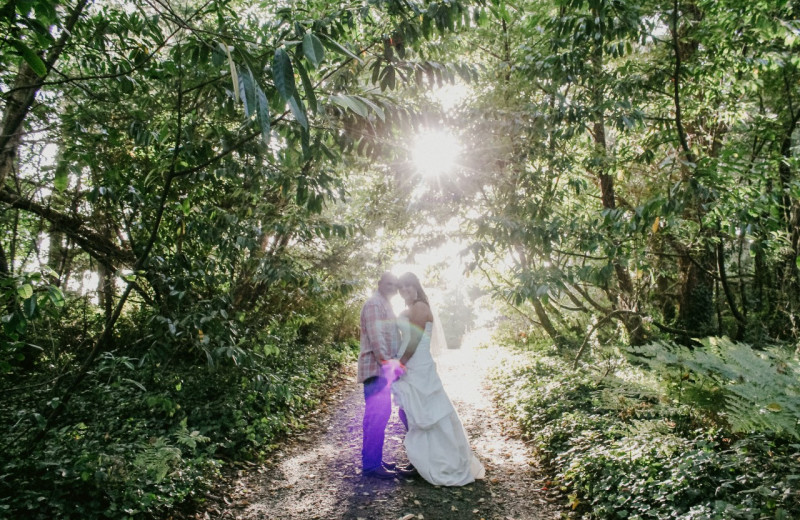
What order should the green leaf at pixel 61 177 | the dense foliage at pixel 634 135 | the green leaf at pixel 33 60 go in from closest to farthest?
the green leaf at pixel 33 60, the green leaf at pixel 61 177, the dense foliage at pixel 634 135

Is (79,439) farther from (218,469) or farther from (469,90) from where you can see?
(469,90)

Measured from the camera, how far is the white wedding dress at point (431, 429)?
182 inches

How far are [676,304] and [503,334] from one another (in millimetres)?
7798

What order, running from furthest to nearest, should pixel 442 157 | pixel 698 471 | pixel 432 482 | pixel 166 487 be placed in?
pixel 442 157 < pixel 432 482 < pixel 166 487 < pixel 698 471

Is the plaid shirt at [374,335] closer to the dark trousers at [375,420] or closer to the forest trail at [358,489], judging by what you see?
the dark trousers at [375,420]

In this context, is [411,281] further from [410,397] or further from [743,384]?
[743,384]

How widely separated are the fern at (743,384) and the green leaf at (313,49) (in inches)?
Result: 154

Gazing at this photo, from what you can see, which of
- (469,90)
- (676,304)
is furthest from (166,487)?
(676,304)

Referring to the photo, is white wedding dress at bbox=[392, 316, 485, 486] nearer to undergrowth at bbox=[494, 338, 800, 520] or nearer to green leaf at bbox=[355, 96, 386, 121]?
undergrowth at bbox=[494, 338, 800, 520]

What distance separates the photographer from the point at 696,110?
6.34 metres

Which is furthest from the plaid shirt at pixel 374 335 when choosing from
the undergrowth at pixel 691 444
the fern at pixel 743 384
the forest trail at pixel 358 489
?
the fern at pixel 743 384

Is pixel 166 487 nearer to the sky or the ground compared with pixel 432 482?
nearer to the sky

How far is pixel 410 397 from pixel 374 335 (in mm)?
780

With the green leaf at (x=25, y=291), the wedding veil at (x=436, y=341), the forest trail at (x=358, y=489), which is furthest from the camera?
the wedding veil at (x=436, y=341)
